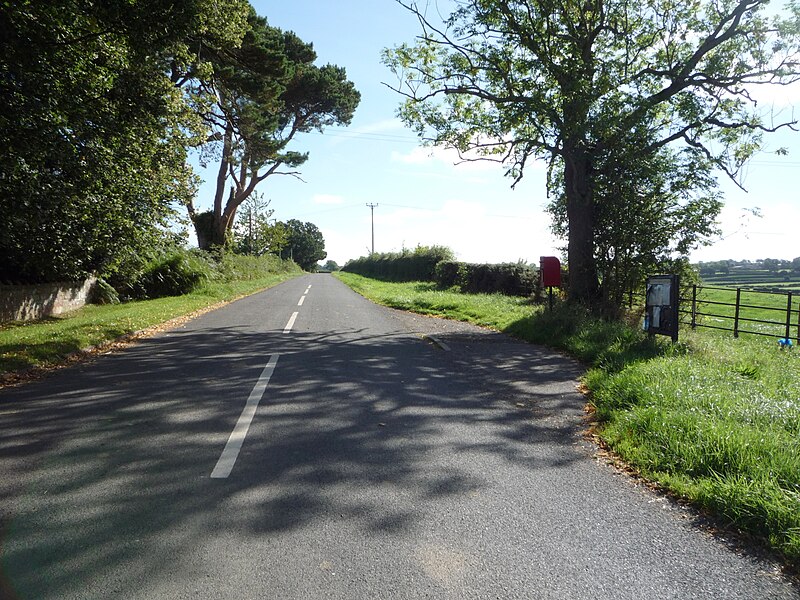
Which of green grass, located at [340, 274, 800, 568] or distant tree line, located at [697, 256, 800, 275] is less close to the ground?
distant tree line, located at [697, 256, 800, 275]

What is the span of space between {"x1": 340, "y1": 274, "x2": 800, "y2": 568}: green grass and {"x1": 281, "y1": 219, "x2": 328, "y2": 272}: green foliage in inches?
5372

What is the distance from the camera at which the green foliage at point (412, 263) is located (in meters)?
38.9

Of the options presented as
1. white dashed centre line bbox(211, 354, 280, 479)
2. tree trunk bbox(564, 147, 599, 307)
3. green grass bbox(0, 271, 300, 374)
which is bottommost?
white dashed centre line bbox(211, 354, 280, 479)

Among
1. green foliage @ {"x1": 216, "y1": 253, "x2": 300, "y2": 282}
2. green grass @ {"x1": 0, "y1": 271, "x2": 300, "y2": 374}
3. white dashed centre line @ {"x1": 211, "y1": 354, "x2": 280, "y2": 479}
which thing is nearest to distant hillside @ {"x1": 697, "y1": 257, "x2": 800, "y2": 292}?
white dashed centre line @ {"x1": 211, "y1": 354, "x2": 280, "y2": 479}

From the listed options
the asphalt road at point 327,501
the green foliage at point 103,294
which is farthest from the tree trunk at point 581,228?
the green foliage at point 103,294

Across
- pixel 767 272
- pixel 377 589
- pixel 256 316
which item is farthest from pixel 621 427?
pixel 767 272

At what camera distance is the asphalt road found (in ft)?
10.1

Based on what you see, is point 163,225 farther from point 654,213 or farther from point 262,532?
point 262,532

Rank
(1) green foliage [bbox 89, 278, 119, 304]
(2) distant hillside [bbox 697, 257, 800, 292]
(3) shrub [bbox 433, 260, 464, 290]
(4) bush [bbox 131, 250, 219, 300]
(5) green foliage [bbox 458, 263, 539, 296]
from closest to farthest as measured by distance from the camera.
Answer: (2) distant hillside [bbox 697, 257, 800, 292]
(1) green foliage [bbox 89, 278, 119, 304]
(5) green foliage [bbox 458, 263, 539, 296]
(4) bush [bbox 131, 250, 219, 300]
(3) shrub [bbox 433, 260, 464, 290]

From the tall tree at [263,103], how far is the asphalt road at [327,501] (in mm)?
13723

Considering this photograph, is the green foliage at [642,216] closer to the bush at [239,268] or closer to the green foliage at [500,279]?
the green foliage at [500,279]

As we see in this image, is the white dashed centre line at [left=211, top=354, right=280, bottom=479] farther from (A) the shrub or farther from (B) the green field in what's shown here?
(A) the shrub

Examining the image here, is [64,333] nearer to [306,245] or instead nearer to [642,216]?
[642,216]

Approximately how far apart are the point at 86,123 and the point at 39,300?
23.6 feet
